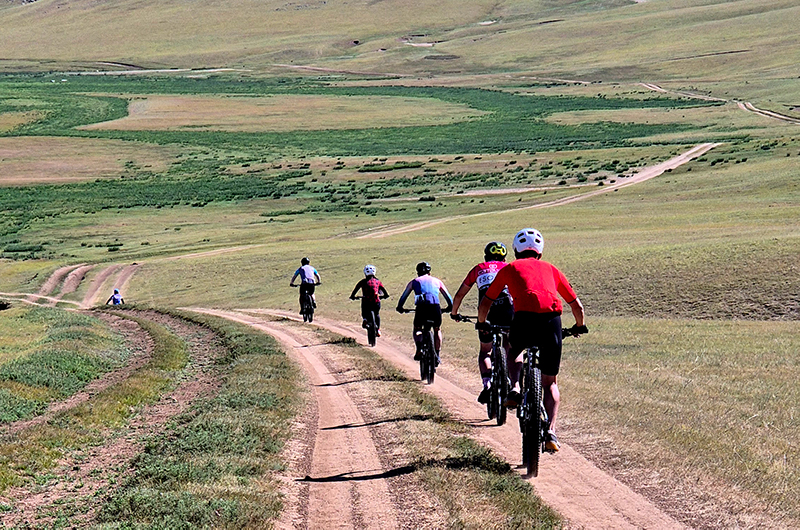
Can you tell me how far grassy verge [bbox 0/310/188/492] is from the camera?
1162 centimetres

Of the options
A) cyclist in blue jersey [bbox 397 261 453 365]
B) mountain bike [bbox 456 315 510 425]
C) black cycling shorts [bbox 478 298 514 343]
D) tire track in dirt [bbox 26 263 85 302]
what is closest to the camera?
mountain bike [bbox 456 315 510 425]

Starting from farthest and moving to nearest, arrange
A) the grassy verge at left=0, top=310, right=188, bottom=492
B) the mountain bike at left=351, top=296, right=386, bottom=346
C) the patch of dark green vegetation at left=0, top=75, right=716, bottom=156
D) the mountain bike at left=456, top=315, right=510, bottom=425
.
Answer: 1. the patch of dark green vegetation at left=0, top=75, right=716, bottom=156
2. the mountain bike at left=351, top=296, right=386, bottom=346
3. the mountain bike at left=456, top=315, right=510, bottom=425
4. the grassy verge at left=0, top=310, right=188, bottom=492

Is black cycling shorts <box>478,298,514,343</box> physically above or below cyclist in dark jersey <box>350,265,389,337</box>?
above

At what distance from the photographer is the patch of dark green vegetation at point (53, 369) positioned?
16625 millimetres

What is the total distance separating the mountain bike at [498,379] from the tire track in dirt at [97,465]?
486 centimetres

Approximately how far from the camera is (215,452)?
38.5ft

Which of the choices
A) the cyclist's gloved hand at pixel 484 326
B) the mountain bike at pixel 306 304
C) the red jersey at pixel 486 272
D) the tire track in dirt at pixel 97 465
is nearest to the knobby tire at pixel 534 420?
the cyclist's gloved hand at pixel 484 326

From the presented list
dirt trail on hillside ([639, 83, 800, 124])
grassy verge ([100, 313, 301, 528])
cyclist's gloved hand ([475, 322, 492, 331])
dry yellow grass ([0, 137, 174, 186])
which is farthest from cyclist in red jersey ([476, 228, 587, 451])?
dirt trail on hillside ([639, 83, 800, 124])

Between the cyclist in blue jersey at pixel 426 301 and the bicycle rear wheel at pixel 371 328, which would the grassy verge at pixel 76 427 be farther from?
the bicycle rear wheel at pixel 371 328

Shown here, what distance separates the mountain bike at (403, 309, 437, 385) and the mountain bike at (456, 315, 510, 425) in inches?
139

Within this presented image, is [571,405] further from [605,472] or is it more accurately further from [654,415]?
[605,472]

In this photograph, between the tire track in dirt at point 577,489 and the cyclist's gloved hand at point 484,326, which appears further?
the cyclist's gloved hand at point 484,326

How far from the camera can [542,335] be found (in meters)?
10.7

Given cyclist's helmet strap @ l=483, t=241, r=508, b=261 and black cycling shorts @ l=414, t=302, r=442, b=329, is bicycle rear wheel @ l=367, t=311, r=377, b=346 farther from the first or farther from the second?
cyclist's helmet strap @ l=483, t=241, r=508, b=261
